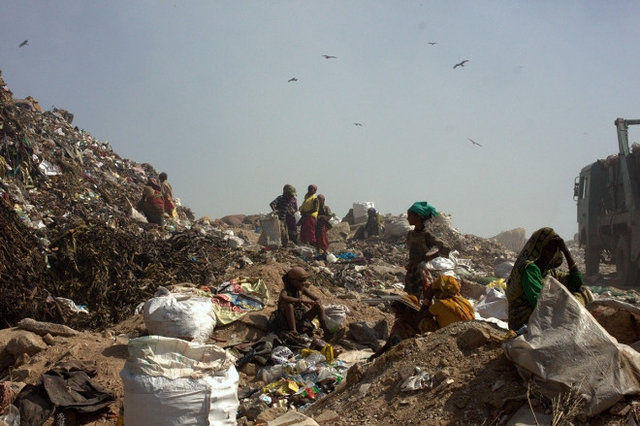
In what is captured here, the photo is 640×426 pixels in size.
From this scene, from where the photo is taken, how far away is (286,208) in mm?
13188

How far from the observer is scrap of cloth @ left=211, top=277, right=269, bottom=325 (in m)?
6.97

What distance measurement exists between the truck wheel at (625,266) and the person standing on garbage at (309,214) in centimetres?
576

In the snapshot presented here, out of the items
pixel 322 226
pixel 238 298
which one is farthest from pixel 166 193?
pixel 238 298

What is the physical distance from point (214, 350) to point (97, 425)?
4.41 feet

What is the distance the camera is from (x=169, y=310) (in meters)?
5.99

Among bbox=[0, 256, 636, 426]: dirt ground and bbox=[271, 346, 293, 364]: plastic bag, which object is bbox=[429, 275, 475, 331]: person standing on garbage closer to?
bbox=[0, 256, 636, 426]: dirt ground

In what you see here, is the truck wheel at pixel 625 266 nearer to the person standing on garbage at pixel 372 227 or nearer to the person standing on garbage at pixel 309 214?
the person standing on garbage at pixel 309 214

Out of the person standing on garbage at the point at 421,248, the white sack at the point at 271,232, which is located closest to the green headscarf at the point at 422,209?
the person standing on garbage at the point at 421,248

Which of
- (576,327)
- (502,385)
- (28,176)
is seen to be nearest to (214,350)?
(502,385)

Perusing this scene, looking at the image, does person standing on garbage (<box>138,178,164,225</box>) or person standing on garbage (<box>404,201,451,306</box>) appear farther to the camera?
person standing on garbage (<box>138,178,164,225</box>)

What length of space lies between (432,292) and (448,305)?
26 centimetres

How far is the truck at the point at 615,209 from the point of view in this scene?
36.9 feet

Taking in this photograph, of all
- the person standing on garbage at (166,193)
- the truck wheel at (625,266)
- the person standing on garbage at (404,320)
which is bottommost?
the truck wheel at (625,266)

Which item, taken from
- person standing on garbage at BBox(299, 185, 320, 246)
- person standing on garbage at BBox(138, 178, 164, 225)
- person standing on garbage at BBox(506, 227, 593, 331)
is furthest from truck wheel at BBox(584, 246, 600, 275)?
person standing on garbage at BBox(506, 227, 593, 331)
